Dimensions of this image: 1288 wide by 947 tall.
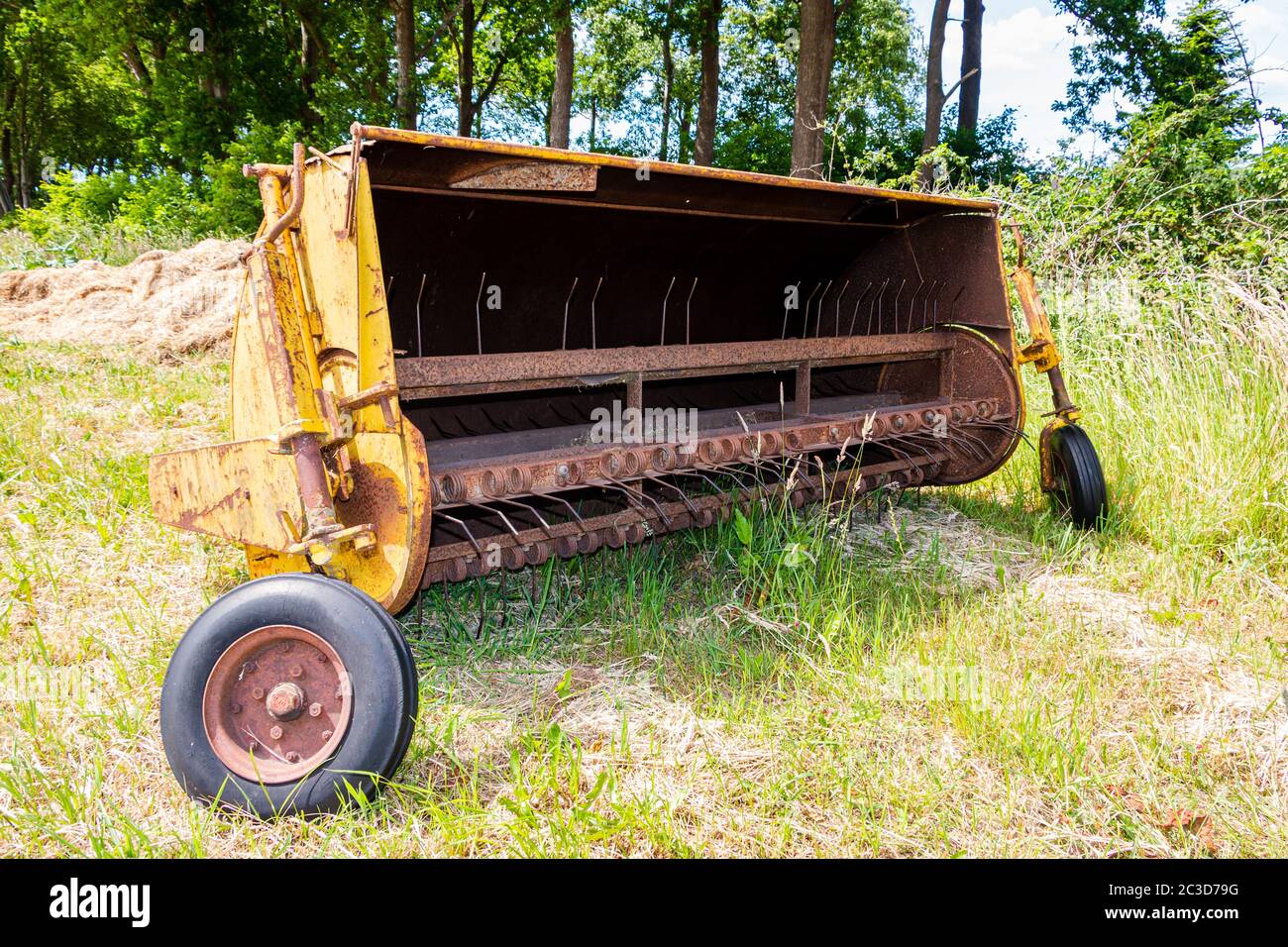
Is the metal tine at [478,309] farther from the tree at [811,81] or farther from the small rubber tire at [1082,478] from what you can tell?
the tree at [811,81]

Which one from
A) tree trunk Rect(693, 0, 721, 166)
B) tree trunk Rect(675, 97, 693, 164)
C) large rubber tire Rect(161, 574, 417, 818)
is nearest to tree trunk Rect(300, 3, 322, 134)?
tree trunk Rect(693, 0, 721, 166)

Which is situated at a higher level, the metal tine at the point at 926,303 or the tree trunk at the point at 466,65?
the tree trunk at the point at 466,65

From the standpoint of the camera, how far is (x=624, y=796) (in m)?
2.43

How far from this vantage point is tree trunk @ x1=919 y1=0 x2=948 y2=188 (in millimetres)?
16266

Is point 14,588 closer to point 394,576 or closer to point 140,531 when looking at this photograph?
point 140,531

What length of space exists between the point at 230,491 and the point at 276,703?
68 centimetres

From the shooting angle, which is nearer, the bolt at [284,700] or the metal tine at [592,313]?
the bolt at [284,700]

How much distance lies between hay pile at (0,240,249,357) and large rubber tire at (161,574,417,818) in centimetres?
530

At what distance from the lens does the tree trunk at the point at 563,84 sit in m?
12.8

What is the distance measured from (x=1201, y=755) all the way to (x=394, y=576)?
2.35 m

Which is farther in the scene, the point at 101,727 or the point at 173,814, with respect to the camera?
the point at 101,727

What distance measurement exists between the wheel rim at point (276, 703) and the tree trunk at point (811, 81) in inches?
354

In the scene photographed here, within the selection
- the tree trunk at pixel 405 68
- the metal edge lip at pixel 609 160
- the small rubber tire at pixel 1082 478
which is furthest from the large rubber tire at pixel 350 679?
the tree trunk at pixel 405 68

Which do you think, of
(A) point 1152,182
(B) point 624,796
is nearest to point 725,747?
(B) point 624,796
